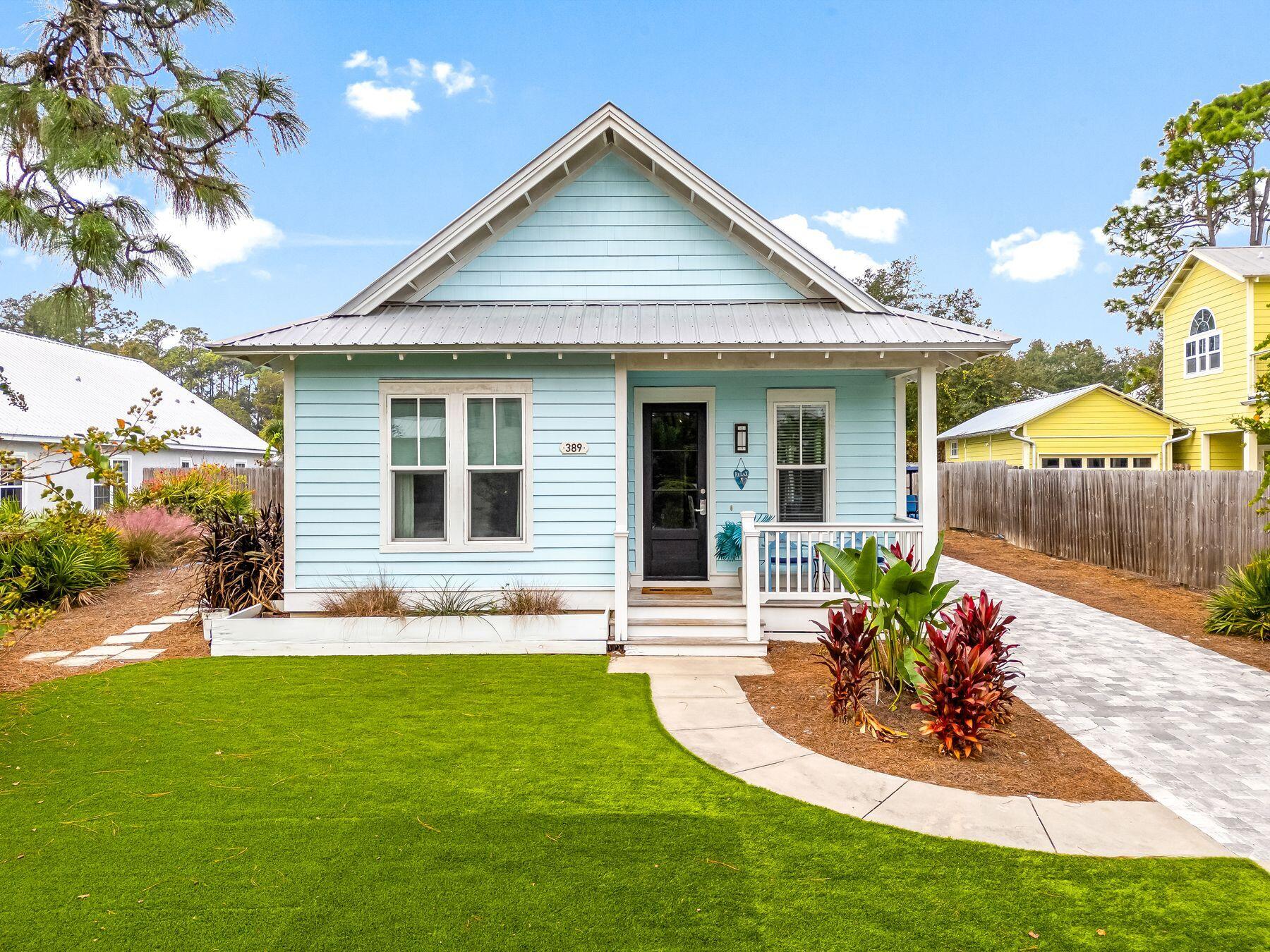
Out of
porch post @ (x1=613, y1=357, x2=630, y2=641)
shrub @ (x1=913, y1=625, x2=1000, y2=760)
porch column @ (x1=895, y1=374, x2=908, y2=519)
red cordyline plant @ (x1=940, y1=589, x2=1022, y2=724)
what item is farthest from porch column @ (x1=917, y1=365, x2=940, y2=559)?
porch post @ (x1=613, y1=357, x2=630, y2=641)

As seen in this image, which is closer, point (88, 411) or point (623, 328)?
point (623, 328)

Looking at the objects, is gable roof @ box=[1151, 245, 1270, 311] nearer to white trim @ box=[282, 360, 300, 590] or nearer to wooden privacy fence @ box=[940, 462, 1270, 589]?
wooden privacy fence @ box=[940, 462, 1270, 589]

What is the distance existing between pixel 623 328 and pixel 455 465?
2482 millimetres

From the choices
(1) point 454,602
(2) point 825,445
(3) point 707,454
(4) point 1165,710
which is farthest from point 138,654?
(4) point 1165,710

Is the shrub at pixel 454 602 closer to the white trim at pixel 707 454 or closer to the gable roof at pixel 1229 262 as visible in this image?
the white trim at pixel 707 454

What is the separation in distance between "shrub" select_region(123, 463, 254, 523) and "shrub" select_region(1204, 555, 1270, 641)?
615 inches

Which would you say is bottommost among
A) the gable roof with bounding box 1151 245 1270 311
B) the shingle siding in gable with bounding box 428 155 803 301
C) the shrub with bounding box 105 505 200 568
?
the shrub with bounding box 105 505 200 568

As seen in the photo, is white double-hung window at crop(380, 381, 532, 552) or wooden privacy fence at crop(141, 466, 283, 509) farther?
wooden privacy fence at crop(141, 466, 283, 509)

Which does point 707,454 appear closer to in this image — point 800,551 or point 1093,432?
point 800,551

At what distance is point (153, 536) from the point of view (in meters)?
13.1

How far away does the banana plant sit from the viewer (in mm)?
5402

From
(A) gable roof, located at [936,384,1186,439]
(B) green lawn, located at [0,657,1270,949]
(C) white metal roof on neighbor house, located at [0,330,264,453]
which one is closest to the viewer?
(B) green lawn, located at [0,657,1270,949]

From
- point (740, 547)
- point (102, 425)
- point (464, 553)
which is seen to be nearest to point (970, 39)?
point (740, 547)

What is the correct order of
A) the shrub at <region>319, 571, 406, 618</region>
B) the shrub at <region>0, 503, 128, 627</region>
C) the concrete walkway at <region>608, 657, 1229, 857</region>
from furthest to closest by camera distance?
1. the shrub at <region>0, 503, 128, 627</region>
2. the shrub at <region>319, 571, 406, 618</region>
3. the concrete walkway at <region>608, 657, 1229, 857</region>
